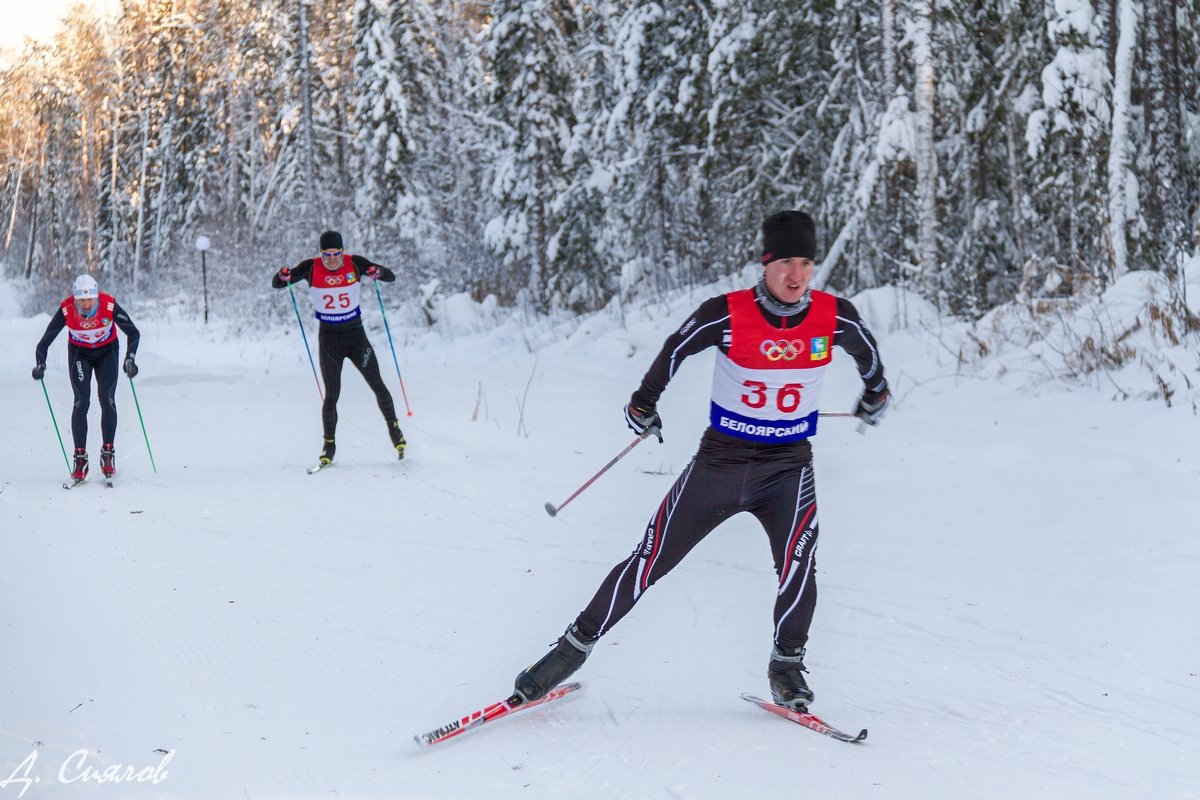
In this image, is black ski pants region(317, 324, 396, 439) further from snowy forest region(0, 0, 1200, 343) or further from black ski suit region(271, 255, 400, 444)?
snowy forest region(0, 0, 1200, 343)

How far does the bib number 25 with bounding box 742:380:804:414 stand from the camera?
405 centimetres

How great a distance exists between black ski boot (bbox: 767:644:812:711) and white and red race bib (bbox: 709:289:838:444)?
0.82 m

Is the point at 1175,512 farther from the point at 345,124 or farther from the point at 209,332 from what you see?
the point at 345,124

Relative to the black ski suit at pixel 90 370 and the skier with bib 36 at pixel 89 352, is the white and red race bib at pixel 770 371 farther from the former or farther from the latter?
the black ski suit at pixel 90 370

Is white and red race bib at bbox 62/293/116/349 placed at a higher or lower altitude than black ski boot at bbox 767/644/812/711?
higher

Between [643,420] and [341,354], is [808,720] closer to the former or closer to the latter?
[643,420]

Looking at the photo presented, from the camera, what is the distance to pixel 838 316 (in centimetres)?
410

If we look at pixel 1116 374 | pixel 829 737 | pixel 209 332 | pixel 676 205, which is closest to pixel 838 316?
pixel 829 737

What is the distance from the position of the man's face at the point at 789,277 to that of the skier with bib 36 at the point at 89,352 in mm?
6763

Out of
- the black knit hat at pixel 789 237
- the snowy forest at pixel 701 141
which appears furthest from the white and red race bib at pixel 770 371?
the snowy forest at pixel 701 141

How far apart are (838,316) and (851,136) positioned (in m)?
11.5

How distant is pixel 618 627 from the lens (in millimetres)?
5379

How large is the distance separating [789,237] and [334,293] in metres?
6.36

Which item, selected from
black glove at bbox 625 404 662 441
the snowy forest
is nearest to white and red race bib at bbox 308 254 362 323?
black glove at bbox 625 404 662 441
